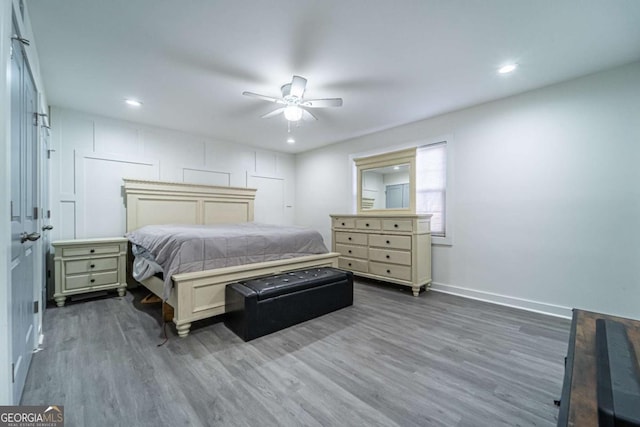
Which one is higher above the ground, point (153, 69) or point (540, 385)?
point (153, 69)

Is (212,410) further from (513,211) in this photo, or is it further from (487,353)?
(513,211)

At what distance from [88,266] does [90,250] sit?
203 millimetres

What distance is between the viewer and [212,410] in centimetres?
159

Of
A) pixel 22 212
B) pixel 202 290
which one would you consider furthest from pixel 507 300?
pixel 22 212

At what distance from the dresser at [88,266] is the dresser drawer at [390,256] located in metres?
3.55

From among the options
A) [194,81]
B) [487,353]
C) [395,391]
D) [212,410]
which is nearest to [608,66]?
[487,353]

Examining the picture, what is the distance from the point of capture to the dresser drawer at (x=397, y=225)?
12.3 ft

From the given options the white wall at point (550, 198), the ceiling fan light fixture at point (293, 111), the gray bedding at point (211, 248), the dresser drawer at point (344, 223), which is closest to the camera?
the gray bedding at point (211, 248)

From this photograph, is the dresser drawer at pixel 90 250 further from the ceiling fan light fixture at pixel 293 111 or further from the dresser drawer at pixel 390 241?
the dresser drawer at pixel 390 241

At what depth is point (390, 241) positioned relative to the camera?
397 cm

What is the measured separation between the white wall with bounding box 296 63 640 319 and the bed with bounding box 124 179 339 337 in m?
2.03

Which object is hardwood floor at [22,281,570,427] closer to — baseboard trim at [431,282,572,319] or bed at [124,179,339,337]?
baseboard trim at [431,282,572,319]

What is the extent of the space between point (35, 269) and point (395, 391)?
2989 mm

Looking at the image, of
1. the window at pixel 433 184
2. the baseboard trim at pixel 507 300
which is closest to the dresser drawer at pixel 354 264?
the baseboard trim at pixel 507 300
